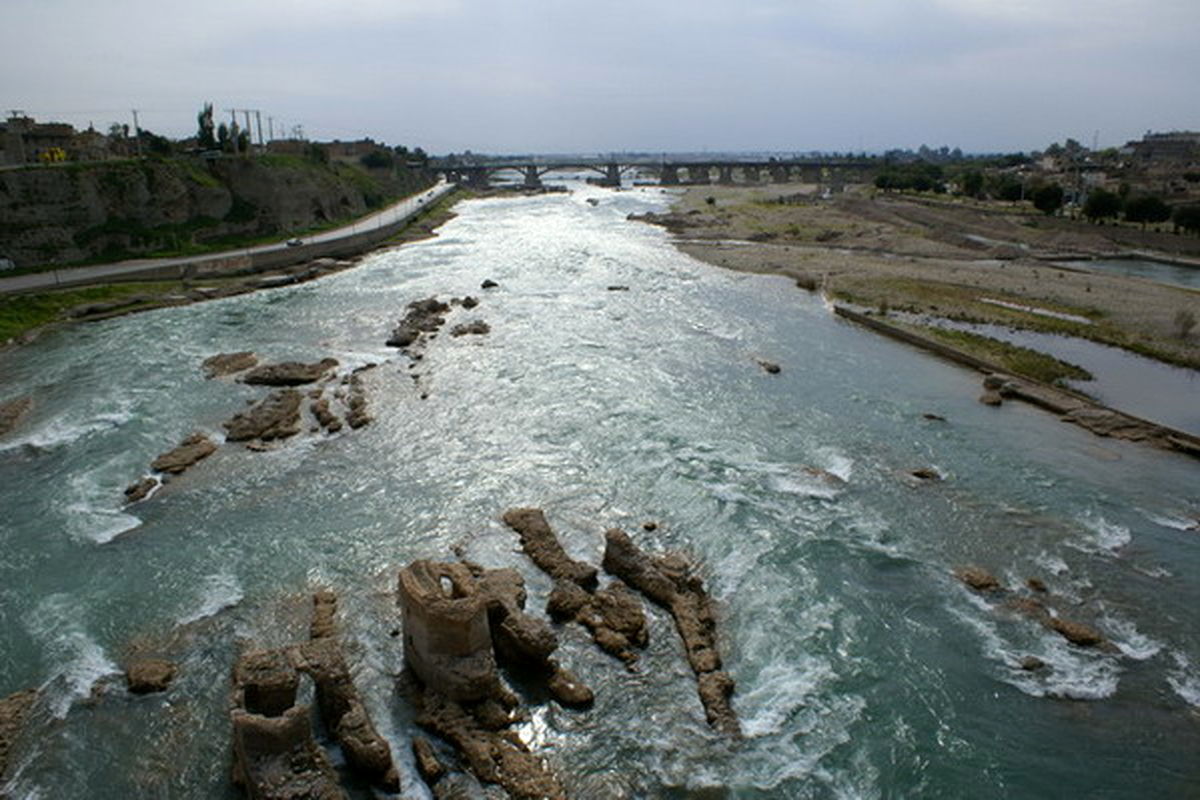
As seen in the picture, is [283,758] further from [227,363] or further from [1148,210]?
[1148,210]

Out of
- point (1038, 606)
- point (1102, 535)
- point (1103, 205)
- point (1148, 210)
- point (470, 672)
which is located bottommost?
point (1038, 606)

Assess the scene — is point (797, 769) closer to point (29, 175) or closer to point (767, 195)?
point (29, 175)

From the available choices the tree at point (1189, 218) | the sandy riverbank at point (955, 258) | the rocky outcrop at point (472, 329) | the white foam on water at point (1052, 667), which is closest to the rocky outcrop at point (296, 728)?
the white foam on water at point (1052, 667)

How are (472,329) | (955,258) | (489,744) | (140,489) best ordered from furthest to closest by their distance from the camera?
(955,258) → (472,329) → (140,489) → (489,744)

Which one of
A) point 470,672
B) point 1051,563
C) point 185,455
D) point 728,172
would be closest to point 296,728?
point 470,672

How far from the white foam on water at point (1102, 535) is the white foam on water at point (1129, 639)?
10.1 feet

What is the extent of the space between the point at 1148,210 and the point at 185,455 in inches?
3129

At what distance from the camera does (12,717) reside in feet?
45.4

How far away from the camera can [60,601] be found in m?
17.3

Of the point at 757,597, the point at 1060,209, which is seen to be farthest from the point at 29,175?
the point at 1060,209

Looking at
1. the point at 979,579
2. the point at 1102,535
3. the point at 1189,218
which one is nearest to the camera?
the point at 979,579

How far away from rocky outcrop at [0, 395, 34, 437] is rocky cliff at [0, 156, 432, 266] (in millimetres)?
26035

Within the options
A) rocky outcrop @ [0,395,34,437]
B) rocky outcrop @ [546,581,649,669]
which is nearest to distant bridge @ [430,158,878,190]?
rocky outcrop @ [0,395,34,437]

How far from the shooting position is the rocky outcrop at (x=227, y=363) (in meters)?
33.4
